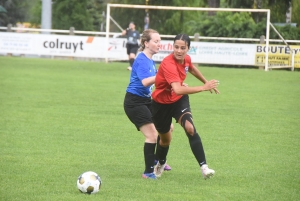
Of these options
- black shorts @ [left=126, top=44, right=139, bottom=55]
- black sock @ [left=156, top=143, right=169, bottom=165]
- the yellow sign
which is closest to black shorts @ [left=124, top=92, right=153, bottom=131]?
black sock @ [left=156, top=143, right=169, bottom=165]

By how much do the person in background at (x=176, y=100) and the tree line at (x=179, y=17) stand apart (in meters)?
26.2

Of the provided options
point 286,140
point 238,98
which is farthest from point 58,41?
point 286,140

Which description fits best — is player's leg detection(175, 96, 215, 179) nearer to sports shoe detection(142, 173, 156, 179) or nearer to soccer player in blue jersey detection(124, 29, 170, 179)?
soccer player in blue jersey detection(124, 29, 170, 179)

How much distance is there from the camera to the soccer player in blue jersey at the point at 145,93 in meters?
8.15

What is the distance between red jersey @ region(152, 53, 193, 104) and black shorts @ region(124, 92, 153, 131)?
0.22 m

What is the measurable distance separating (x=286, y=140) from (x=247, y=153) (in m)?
1.65

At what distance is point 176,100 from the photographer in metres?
8.09

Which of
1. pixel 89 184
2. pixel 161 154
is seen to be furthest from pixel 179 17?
pixel 89 184

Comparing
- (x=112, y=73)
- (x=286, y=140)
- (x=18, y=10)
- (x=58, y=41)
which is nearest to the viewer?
(x=286, y=140)

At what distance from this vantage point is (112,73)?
1065 inches

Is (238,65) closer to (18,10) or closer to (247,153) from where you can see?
(247,153)

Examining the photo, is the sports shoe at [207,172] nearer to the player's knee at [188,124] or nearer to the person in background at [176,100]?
the person in background at [176,100]

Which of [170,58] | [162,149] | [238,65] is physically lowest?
[238,65]

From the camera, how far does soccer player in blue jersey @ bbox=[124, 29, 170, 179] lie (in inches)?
321
